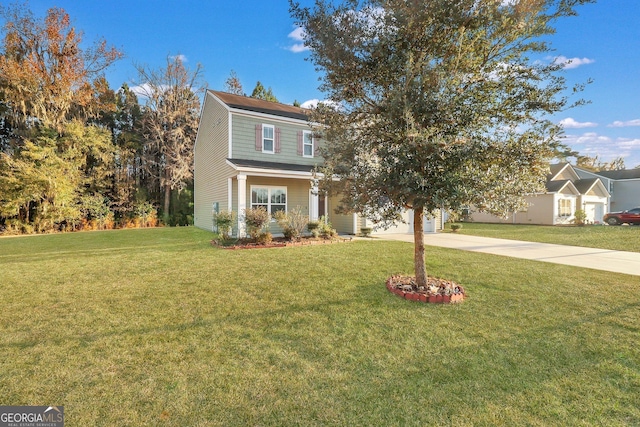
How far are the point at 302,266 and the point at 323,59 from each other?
4.46 metres

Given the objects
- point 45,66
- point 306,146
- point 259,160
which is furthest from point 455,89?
point 45,66

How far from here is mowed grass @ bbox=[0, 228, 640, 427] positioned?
2252mm

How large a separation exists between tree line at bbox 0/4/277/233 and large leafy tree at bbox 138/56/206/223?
0.23ft

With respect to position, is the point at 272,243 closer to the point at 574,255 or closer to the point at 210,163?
the point at 210,163

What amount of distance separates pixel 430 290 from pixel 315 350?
8.76ft

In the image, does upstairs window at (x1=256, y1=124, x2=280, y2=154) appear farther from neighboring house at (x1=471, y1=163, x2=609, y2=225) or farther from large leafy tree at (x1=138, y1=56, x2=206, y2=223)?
neighboring house at (x1=471, y1=163, x2=609, y2=225)

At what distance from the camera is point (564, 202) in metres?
22.8

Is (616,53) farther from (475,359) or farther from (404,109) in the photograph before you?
(475,359)

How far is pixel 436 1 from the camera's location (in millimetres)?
3865

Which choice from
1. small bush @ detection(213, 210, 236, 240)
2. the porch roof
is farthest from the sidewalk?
small bush @ detection(213, 210, 236, 240)

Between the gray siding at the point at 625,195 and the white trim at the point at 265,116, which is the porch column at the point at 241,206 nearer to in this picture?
the white trim at the point at 265,116

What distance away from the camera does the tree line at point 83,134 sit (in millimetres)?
15375

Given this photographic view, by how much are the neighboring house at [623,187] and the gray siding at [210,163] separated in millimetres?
36233

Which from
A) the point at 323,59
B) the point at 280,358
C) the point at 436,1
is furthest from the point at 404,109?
the point at 280,358
